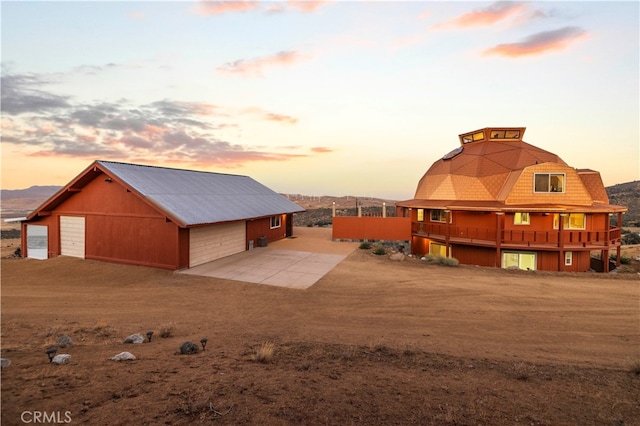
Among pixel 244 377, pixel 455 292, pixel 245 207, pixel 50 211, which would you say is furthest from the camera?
pixel 245 207

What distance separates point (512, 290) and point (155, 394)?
14480 mm

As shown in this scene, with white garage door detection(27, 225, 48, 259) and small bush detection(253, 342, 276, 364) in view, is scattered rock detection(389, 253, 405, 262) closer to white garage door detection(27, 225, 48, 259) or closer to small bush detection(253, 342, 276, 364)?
small bush detection(253, 342, 276, 364)

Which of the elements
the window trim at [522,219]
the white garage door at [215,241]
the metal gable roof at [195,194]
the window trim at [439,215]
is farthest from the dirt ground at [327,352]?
the window trim at [439,215]

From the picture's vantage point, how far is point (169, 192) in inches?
782

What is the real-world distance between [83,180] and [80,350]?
634 inches

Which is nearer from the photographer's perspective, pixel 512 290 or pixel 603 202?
pixel 512 290

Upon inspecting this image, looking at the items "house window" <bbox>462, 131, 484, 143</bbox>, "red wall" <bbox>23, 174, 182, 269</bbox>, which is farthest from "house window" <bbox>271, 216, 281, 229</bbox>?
"house window" <bbox>462, 131, 484, 143</bbox>

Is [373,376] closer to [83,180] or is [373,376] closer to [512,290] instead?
[512,290]

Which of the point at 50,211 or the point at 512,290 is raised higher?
the point at 50,211

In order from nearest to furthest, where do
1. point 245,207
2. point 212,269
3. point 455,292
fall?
point 455,292 → point 212,269 → point 245,207

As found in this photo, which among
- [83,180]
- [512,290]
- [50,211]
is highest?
[83,180]

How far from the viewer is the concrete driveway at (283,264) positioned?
16.3 metres

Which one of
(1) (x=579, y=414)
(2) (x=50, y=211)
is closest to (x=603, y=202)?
(1) (x=579, y=414)

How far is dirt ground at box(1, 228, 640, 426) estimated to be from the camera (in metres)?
4.84
